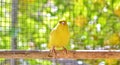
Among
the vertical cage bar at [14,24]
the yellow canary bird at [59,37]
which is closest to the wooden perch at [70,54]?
the yellow canary bird at [59,37]

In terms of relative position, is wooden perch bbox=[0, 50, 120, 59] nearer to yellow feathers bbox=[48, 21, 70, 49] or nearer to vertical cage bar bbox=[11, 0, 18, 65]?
yellow feathers bbox=[48, 21, 70, 49]

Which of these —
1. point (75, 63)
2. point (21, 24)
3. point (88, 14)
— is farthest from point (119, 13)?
point (21, 24)

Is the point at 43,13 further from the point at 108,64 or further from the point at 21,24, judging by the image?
the point at 108,64

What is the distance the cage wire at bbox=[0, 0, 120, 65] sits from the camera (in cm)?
134

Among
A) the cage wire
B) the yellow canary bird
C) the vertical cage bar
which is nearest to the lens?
the yellow canary bird

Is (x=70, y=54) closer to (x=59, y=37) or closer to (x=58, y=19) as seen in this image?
(x=59, y=37)

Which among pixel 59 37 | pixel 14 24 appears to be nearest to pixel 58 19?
pixel 14 24

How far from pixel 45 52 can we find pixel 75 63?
0.33 m

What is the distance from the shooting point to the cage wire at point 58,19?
134 centimetres

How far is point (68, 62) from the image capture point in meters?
1.31

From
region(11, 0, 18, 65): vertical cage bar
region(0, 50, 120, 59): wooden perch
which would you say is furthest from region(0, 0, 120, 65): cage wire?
region(0, 50, 120, 59): wooden perch

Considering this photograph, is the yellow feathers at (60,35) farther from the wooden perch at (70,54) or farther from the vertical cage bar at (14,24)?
the vertical cage bar at (14,24)

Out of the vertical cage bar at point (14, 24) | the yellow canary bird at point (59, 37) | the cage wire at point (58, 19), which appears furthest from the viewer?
the cage wire at point (58, 19)

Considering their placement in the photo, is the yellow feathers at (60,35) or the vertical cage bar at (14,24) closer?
the yellow feathers at (60,35)
